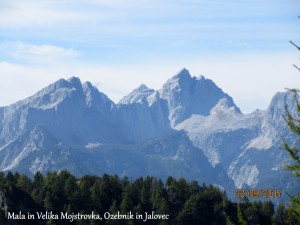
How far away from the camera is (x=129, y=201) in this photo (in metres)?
153

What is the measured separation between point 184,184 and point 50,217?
5347 cm

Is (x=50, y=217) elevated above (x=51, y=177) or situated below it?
Answer: below

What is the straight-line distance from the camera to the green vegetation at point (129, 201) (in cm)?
14088

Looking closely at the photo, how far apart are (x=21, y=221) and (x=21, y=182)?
3247 centimetres

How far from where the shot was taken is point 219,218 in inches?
6230

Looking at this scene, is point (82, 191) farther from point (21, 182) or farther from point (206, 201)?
A: point (206, 201)

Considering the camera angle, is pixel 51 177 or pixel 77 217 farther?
pixel 51 177

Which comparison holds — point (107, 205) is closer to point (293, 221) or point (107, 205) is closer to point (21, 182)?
point (21, 182)

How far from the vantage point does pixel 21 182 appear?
506 ft

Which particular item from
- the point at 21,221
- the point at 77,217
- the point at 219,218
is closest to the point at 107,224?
the point at 77,217

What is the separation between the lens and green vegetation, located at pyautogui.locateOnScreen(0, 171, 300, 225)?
462 ft

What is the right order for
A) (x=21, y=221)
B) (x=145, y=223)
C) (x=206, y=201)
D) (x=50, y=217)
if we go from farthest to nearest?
(x=206, y=201) → (x=145, y=223) → (x=50, y=217) → (x=21, y=221)

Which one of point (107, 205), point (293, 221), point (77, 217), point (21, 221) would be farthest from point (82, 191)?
point (293, 221)

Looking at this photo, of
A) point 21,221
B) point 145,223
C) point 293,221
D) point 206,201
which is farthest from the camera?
point 206,201
